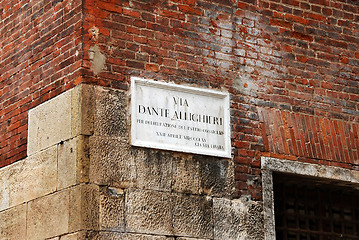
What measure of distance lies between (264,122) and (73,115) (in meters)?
1.89

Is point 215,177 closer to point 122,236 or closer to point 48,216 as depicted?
point 122,236

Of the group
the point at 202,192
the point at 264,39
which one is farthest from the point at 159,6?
the point at 202,192

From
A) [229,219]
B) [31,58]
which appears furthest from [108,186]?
[31,58]

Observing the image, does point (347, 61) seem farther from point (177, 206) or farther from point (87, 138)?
point (87, 138)

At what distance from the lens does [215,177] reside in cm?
655

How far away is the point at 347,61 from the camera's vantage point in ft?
25.0

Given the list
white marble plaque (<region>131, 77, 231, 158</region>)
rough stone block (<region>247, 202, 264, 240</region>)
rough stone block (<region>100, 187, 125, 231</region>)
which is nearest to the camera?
rough stone block (<region>100, 187, 125, 231</region>)

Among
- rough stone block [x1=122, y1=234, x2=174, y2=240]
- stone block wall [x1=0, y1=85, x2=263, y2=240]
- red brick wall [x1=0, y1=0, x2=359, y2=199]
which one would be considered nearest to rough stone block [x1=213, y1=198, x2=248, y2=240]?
stone block wall [x1=0, y1=85, x2=263, y2=240]

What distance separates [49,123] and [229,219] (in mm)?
1791

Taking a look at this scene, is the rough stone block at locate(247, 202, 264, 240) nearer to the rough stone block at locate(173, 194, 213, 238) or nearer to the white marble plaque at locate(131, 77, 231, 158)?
the rough stone block at locate(173, 194, 213, 238)

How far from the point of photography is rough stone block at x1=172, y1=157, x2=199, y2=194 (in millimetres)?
6340

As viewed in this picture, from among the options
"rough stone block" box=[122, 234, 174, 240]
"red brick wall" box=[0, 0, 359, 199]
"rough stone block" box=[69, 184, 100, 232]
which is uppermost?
"red brick wall" box=[0, 0, 359, 199]

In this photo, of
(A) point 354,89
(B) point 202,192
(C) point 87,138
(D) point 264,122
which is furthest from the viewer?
(A) point 354,89

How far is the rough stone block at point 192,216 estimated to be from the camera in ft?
20.5
